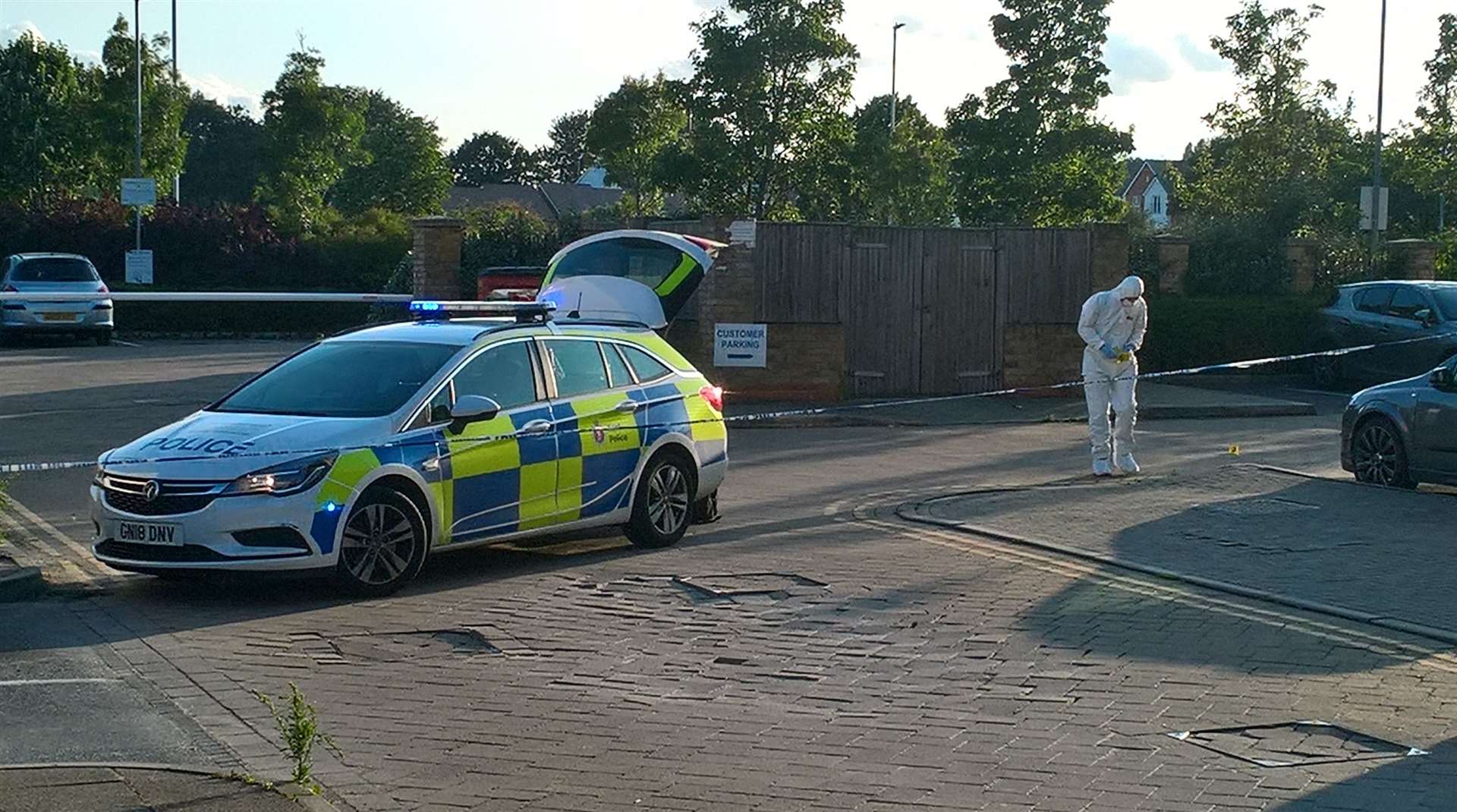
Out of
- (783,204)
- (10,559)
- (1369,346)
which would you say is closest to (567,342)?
(10,559)

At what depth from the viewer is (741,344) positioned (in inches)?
872

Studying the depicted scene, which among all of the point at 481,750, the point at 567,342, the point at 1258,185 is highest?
the point at 1258,185

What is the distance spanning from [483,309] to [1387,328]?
1748 cm

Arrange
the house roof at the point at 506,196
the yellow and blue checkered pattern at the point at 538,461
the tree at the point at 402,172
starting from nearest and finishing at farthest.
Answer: the yellow and blue checkered pattern at the point at 538,461, the tree at the point at 402,172, the house roof at the point at 506,196

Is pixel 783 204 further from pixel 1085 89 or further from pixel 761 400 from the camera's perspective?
pixel 761 400

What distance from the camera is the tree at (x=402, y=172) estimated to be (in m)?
55.2

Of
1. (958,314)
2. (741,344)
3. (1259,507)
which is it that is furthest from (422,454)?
(958,314)

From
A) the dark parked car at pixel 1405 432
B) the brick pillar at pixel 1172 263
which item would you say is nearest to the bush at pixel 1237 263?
the brick pillar at pixel 1172 263

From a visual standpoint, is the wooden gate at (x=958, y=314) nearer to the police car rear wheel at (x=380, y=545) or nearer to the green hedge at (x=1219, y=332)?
the green hedge at (x=1219, y=332)

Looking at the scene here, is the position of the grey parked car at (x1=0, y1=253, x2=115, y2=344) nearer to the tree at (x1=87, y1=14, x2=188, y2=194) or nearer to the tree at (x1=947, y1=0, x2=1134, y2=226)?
the tree at (x1=87, y1=14, x2=188, y2=194)

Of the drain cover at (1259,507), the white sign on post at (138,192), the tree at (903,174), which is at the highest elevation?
the tree at (903,174)

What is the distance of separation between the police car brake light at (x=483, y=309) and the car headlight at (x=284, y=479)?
7.37 feet

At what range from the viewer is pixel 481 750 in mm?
7070

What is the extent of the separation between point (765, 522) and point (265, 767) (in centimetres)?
699
